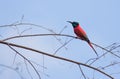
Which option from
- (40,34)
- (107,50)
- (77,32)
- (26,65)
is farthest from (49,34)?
(77,32)

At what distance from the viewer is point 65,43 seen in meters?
3.52

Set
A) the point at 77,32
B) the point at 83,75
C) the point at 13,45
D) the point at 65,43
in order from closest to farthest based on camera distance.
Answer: the point at 13,45, the point at 83,75, the point at 65,43, the point at 77,32

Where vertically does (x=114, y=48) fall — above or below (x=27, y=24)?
below

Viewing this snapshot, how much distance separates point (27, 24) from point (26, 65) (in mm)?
485

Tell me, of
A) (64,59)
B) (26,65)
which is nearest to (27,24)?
(26,65)

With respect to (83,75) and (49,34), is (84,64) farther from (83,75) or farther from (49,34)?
(49,34)

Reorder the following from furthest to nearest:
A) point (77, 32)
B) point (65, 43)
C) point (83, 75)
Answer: point (77, 32) → point (65, 43) → point (83, 75)

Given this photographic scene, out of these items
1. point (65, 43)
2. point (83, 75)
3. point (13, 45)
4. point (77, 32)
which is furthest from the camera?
point (77, 32)

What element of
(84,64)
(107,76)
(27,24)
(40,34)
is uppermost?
(27,24)

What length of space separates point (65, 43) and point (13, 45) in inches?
31.4

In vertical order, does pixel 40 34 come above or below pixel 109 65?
above

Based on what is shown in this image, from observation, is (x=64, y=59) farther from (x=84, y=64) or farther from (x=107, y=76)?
(x=107, y=76)

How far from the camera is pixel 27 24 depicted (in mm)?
3426

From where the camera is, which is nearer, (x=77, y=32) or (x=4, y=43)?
(x=4, y=43)
